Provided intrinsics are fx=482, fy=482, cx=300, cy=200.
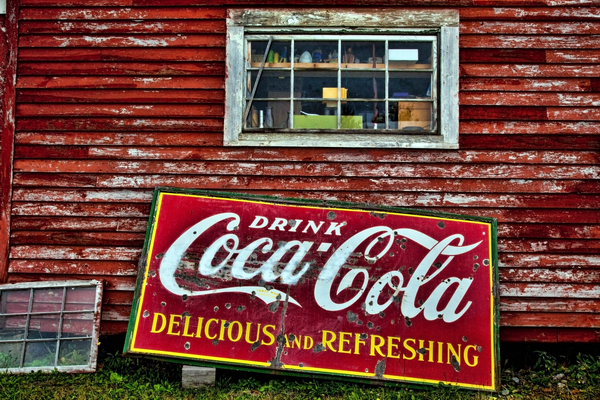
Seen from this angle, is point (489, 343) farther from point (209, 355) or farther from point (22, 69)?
point (22, 69)

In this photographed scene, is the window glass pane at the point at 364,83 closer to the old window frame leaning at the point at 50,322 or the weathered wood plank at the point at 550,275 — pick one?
the weathered wood plank at the point at 550,275

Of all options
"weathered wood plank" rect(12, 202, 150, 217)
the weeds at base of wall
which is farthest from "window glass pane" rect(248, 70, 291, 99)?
the weeds at base of wall

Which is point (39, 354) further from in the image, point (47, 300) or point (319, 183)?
point (319, 183)

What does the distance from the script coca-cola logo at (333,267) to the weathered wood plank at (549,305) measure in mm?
547

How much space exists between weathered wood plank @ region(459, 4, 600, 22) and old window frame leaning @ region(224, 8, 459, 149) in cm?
18

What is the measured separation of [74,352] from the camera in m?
4.29

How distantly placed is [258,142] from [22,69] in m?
2.40

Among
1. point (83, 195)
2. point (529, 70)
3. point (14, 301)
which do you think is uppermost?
point (529, 70)

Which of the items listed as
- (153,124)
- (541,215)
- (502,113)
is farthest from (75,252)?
(541,215)

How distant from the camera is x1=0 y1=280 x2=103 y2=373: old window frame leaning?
14.0 feet

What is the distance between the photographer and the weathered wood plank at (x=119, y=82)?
4.60 m

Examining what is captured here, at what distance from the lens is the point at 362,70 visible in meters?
4.65

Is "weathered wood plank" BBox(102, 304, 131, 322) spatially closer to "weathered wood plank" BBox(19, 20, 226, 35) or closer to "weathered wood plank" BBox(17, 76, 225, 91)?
"weathered wood plank" BBox(17, 76, 225, 91)

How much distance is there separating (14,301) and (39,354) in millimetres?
561
